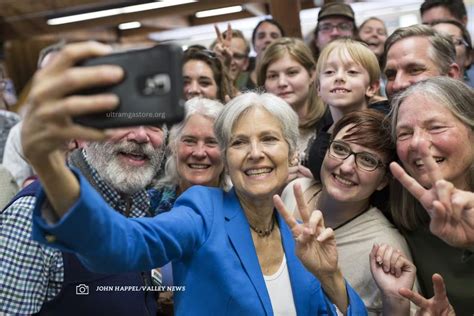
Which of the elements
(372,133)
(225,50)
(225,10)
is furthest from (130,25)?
(372,133)

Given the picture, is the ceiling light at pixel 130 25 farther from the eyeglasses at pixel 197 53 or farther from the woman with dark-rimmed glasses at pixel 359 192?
the woman with dark-rimmed glasses at pixel 359 192

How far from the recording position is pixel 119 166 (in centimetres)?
181

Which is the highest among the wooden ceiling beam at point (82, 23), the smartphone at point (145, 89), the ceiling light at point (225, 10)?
the wooden ceiling beam at point (82, 23)

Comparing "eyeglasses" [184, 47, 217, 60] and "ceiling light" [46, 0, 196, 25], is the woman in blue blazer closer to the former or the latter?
"eyeglasses" [184, 47, 217, 60]

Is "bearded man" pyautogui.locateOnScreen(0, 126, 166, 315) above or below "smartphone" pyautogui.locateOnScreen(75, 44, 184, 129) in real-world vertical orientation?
below

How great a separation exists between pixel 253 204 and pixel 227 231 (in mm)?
153

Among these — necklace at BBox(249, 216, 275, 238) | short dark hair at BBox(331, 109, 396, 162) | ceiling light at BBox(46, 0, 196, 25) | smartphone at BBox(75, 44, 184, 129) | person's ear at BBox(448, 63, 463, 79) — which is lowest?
necklace at BBox(249, 216, 275, 238)

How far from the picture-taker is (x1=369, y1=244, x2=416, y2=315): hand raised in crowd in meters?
1.78

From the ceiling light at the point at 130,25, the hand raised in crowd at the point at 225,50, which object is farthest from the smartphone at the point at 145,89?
the ceiling light at the point at 130,25

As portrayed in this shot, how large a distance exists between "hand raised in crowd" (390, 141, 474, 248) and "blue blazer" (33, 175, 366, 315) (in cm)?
35

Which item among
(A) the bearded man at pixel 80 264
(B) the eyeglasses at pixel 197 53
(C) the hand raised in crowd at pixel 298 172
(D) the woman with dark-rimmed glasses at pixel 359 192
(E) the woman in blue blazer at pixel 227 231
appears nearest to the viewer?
(E) the woman in blue blazer at pixel 227 231

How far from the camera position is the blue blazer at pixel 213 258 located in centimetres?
132

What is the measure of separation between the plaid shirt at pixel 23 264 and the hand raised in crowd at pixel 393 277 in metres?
0.91

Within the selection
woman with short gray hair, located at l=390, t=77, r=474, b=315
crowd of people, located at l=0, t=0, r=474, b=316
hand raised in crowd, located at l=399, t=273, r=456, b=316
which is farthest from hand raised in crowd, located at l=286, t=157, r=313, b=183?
hand raised in crowd, located at l=399, t=273, r=456, b=316
